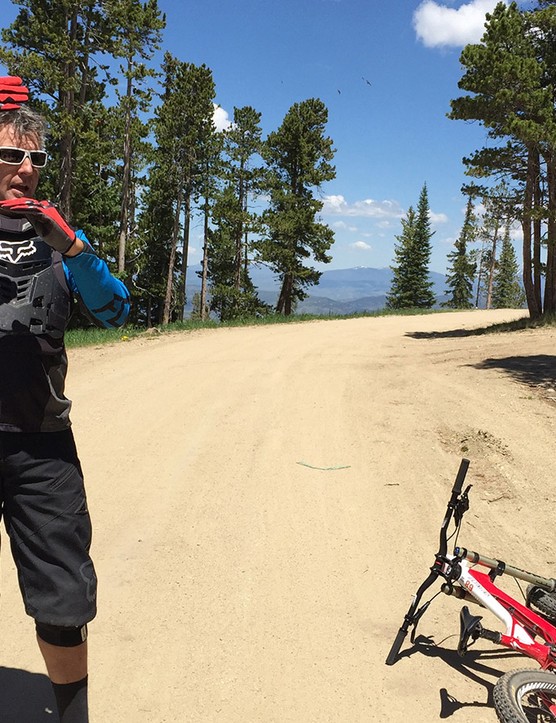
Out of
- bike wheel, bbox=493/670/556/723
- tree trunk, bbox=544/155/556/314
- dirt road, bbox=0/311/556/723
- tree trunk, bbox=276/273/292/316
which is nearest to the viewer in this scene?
bike wheel, bbox=493/670/556/723

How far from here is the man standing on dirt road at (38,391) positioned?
1.94 meters

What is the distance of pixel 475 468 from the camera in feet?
18.4

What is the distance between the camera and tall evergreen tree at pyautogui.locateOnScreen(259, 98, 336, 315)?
35.3m

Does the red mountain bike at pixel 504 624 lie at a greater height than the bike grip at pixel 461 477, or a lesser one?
lesser

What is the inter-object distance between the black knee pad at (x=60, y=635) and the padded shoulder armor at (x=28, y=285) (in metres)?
1.12

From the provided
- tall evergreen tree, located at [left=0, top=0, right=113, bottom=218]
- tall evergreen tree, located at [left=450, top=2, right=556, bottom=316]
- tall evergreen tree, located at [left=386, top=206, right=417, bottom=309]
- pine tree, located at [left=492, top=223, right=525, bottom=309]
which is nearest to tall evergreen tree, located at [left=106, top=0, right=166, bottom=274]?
tall evergreen tree, located at [left=0, top=0, right=113, bottom=218]

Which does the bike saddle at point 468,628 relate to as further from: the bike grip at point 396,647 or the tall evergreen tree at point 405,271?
the tall evergreen tree at point 405,271

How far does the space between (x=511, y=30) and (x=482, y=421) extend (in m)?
14.7

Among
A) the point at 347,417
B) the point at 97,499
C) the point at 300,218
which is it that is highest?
the point at 300,218

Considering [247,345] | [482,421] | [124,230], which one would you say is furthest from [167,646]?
[124,230]

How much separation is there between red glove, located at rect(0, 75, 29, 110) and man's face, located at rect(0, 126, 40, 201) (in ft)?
0.31

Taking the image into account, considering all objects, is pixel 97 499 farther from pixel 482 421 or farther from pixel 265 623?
pixel 482 421

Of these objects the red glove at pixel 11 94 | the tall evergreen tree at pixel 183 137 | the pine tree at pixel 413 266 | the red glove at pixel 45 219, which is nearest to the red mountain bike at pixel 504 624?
the red glove at pixel 45 219

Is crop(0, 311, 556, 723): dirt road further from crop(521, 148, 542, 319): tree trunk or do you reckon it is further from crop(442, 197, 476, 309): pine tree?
crop(442, 197, 476, 309): pine tree
